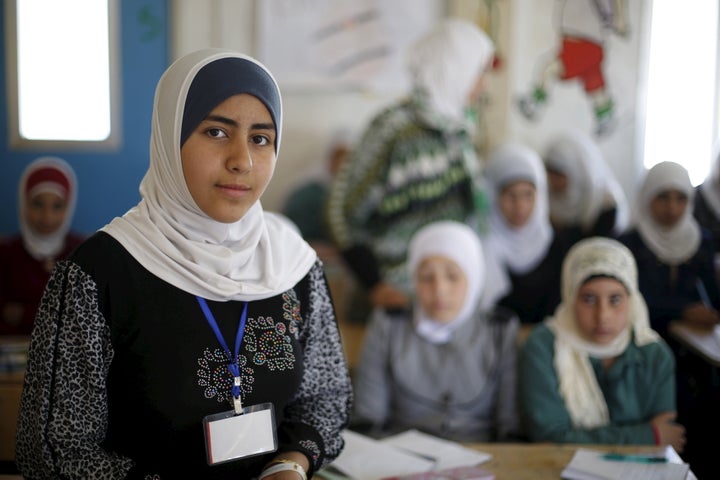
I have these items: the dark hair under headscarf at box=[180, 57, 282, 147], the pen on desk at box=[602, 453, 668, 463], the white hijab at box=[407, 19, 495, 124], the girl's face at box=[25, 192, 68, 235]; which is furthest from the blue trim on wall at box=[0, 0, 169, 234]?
the pen on desk at box=[602, 453, 668, 463]

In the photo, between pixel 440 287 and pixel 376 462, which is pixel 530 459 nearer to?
pixel 376 462

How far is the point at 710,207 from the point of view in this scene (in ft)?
8.01

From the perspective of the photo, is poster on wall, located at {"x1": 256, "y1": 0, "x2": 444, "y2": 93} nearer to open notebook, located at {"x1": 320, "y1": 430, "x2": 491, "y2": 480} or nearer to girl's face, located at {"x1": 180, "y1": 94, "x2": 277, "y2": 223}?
open notebook, located at {"x1": 320, "y1": 430, "x2": 491, "y2": 480}

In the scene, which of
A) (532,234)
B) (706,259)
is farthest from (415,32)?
(706,259)

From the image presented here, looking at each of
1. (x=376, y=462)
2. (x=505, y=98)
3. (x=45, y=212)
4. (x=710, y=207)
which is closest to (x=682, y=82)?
(x=505, y=98)

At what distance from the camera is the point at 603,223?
127 inches

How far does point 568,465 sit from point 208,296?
0.95 metres

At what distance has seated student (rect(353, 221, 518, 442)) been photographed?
7.24 feet

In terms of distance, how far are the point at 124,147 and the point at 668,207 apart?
9.47 feet

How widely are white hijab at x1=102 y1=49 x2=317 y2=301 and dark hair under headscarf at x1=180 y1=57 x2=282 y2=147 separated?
1cm

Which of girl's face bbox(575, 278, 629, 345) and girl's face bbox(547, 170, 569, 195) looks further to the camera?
girl's face bbox(547, 170, 569, 195)

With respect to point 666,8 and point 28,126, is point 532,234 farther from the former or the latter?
point 28,126

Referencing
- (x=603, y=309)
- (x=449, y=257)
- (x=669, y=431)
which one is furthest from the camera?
(x=449, y=257)

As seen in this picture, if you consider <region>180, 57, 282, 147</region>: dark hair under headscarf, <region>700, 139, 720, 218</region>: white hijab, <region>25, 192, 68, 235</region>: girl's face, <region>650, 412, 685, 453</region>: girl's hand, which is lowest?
<region>650, 412, 685, 453</region>: girl's hand
